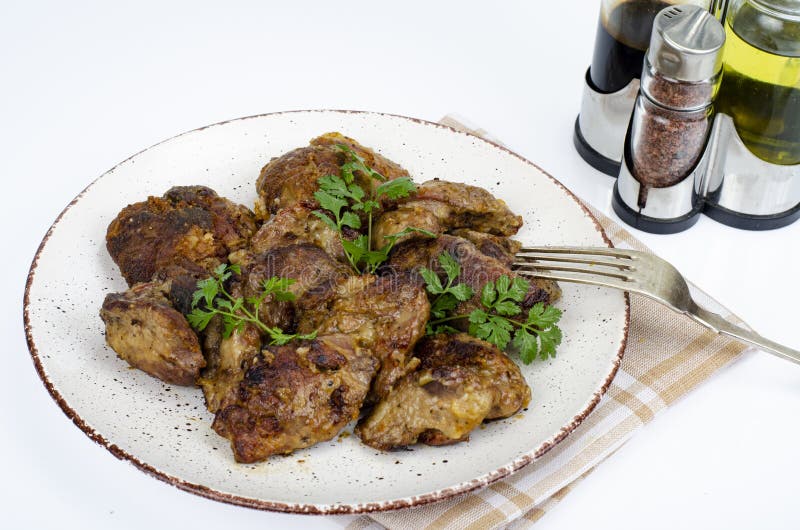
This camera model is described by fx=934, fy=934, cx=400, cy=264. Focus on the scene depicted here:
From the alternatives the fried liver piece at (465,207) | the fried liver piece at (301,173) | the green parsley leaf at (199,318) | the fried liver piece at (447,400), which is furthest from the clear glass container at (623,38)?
the green parsley leaf at (199,318)

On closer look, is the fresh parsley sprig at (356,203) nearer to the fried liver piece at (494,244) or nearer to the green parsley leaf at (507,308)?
the fried liver piece at (494,244)

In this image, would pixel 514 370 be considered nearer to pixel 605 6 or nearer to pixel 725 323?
pixel 725 323

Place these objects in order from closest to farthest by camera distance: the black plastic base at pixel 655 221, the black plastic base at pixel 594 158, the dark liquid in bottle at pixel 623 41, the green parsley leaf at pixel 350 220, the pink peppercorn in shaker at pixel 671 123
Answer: the green parsley leaf at pixel 350 220 < the pink peppercorn in shaker at pixel 671 123 < the dark liquid in bottle at pixel 623 41 < the black plastic base at pixel 655 221 < the black plastic base at pixel 594 158

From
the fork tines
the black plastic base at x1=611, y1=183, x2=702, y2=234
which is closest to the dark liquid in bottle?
the black plastic base at x1=611, y1=183, x2=702, y2=234

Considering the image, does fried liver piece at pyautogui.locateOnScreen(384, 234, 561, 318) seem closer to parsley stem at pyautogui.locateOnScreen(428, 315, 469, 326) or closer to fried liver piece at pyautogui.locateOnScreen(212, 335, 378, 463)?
parsley stem at pyautogui.locateOnScreen(428, 315, 469, 326)

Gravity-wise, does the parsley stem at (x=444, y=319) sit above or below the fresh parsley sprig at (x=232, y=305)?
below
